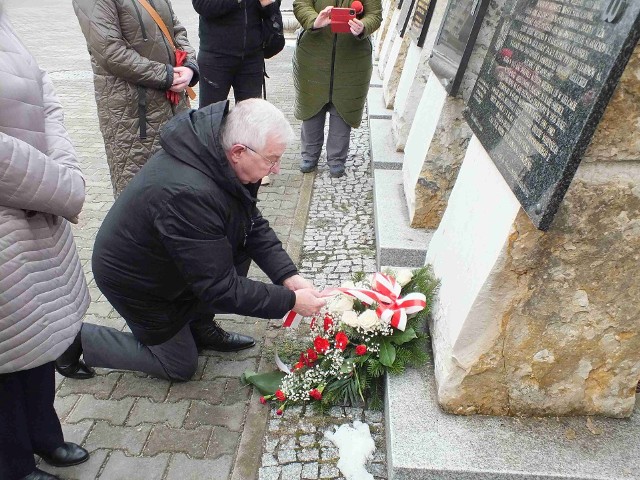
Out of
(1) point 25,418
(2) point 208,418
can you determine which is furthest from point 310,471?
(1) point 25,418

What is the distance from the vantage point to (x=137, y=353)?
264cm

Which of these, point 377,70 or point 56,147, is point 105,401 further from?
point 377,70

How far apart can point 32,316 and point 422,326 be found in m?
1.73

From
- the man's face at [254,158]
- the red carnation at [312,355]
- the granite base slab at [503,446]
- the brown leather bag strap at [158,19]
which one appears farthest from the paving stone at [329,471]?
the brown leather bag strap at [158,19]

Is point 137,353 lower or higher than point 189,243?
lower

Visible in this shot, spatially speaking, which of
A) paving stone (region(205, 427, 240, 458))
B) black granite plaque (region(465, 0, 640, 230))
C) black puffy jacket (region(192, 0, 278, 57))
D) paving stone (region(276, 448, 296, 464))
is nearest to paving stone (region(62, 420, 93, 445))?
paving stone (region(205, 427, 240, 458))

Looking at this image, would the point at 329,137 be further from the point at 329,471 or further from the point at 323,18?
the point at 329,471

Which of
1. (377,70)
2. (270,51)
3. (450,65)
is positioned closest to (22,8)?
(377,70)

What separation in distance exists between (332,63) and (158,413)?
11.1 ft

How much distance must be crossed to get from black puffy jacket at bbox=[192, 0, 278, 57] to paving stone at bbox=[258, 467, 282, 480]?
131 inches

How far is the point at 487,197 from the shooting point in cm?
226

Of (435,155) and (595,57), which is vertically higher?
(595,57)

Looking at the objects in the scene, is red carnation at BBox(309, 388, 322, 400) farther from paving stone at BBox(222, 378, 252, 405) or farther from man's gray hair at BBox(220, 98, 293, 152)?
man's gray hair at BBox(220, 98, 293, 152)

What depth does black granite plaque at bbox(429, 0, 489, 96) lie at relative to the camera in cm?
328
